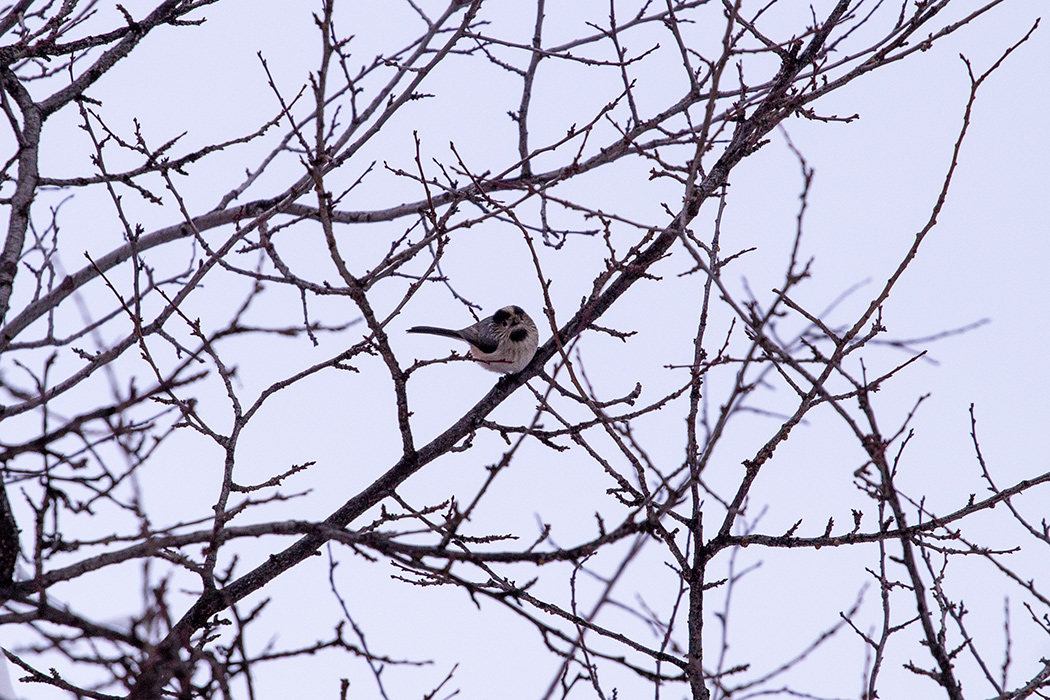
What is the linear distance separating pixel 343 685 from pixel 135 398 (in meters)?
1.02

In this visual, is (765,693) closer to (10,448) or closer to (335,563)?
(335,563)

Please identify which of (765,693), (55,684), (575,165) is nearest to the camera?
(765,693)

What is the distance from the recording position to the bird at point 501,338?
5977 millimetres

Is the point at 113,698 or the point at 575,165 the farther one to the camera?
the point at 575,165

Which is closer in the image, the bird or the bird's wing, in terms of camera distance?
the bird

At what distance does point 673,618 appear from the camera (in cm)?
318

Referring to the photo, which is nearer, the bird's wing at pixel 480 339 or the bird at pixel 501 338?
the bird at pixel 501 338

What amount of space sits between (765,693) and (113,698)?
218 centimetres

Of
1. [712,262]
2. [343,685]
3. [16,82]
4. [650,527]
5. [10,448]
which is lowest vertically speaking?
[343,685]

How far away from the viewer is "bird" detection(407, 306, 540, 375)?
598 cm

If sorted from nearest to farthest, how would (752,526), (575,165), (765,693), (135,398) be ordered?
1. (135,398)
2. (765,693)
3. (752,526)
4. (575,165)

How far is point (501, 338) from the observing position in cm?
627

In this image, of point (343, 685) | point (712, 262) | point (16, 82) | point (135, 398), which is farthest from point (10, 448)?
point (16, 82)

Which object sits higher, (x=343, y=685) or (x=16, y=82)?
(x=16, y=82)
